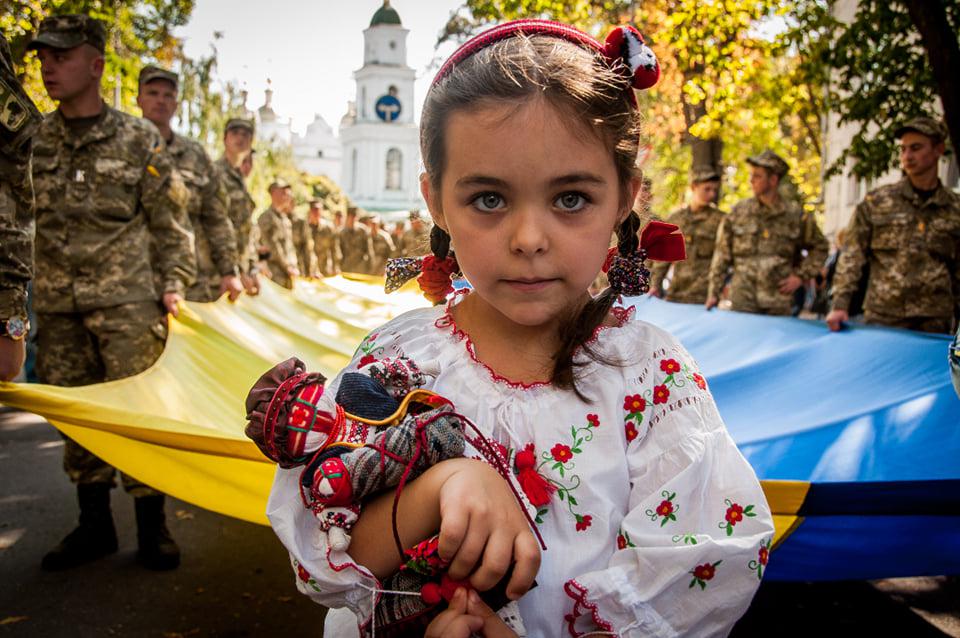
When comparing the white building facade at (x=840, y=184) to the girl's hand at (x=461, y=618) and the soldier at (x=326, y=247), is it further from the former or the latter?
the girl's hand at (x=461, y=618)

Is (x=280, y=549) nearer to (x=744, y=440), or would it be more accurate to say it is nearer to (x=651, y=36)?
(x=744, y=440)

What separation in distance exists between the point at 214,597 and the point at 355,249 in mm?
17424

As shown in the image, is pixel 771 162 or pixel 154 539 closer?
pixel 154 539

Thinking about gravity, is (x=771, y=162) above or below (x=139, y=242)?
above

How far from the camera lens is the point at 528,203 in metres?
1.32

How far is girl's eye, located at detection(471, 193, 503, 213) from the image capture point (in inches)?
53.6

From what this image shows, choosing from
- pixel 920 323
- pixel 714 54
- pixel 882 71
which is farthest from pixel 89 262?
pixel 714 54

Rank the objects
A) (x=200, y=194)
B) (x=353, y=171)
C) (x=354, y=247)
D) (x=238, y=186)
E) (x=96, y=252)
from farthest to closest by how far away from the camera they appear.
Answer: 1. (x=353, y=171)
2. (x=354, y=247)
3. (x=238, y=186)
4. (x=200, y=194)
5. (x=96, y=252)

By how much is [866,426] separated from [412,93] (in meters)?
83.4

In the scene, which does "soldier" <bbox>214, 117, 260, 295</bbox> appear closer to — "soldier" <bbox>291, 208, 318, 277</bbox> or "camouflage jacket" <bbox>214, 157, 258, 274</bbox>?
"camouflage jacket" <bbox>214, 157, 258, 274</bbox>

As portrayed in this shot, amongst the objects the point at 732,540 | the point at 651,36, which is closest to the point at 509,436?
the point at 732,540

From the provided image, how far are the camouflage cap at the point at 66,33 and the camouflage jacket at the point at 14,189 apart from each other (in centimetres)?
121

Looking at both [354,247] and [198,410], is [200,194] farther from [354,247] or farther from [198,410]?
[354,247]

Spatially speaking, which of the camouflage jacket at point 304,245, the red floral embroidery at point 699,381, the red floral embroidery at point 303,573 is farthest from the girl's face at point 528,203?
the camouflage jacket at point 304,245
